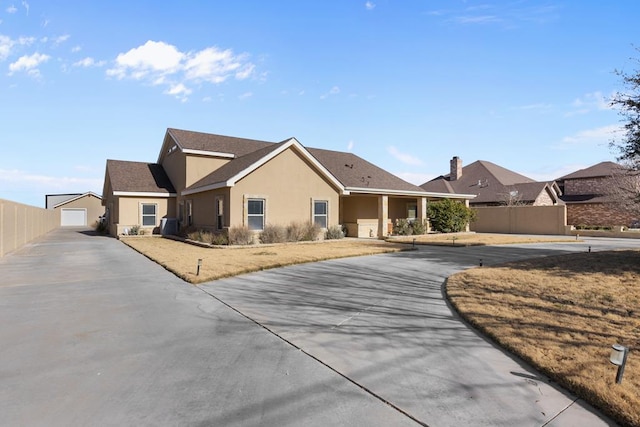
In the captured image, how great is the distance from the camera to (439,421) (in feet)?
10.4

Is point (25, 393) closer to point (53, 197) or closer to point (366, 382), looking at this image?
point (366, 382)

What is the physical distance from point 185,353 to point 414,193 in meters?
22.1

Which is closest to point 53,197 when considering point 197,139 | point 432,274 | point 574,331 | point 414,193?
point 197,139

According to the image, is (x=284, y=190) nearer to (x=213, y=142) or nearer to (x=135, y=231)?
(x=213, y=142)

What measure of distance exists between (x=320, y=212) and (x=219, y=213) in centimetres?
566

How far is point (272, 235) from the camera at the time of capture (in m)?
18.5

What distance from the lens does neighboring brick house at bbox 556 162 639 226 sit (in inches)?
1284

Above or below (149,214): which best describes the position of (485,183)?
above

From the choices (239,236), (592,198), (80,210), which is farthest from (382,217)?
(80,210)

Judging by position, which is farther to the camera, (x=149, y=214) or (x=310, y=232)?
(x=149, y=214)

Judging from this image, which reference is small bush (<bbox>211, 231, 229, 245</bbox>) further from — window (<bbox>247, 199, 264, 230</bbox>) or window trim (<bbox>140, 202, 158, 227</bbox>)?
window trim (<bbox>140, 202, 158, 227</bbox>)

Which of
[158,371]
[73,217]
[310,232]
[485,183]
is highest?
[485,183]

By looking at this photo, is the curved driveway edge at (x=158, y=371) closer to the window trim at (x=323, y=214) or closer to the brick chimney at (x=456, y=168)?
the window trim at (x=323, y=214)

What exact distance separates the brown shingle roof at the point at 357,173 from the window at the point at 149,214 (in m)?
11.8
